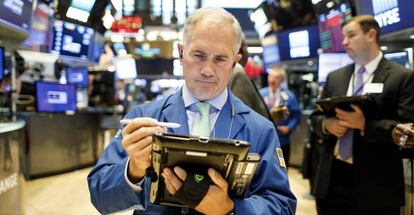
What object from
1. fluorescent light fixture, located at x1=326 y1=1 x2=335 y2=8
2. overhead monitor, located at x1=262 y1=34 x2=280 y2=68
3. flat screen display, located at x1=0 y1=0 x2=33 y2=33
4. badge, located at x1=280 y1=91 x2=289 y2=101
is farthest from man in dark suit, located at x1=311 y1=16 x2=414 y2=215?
overhead monitor, located at x1=262 y1=34 x2=280 y2=68

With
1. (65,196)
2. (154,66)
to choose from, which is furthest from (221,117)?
(154,66)

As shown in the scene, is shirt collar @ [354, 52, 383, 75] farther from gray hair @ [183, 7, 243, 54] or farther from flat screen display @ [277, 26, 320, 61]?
flat screen display @ [277, 26, 320, 61]

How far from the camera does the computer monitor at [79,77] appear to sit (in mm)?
9953

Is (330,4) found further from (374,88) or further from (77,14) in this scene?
(77,14)

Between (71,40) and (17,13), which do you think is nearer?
(17,13)

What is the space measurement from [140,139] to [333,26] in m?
5.47

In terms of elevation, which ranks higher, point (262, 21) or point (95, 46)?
point (262, 21)

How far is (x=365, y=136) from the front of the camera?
2.76 meters

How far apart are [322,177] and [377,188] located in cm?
38

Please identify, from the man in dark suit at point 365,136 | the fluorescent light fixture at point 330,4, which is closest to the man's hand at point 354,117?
the man in dark suit at point 365,136

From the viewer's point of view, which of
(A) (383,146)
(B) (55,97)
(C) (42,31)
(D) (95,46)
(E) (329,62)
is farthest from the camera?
(D) (95,46)

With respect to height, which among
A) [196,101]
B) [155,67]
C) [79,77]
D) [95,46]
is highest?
[155,67]

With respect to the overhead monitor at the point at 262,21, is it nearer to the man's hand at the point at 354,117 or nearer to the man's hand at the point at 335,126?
the man's hand at the point at 335,126

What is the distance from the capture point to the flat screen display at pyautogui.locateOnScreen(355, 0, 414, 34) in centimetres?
394
